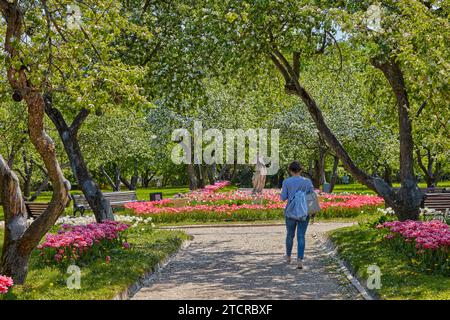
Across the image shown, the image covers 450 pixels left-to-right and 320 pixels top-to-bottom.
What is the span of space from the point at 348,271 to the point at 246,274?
182 cm

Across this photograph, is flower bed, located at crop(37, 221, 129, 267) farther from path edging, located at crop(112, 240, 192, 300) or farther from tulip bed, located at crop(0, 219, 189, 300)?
path edging, located at crop(112, 240, 192, 300)

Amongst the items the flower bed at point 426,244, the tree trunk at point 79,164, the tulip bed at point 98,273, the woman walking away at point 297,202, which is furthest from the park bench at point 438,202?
the tree trunk at point 79,164

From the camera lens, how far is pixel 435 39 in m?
10.2

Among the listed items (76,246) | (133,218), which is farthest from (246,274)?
(133,218)

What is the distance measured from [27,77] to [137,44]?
6765 mm

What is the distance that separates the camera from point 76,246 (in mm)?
11055

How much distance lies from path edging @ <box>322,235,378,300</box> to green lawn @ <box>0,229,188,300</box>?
3.51 m

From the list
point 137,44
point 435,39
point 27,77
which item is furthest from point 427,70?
point 137,44

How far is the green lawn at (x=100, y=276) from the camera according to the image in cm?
880

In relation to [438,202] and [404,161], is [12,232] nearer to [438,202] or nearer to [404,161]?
[404,161]

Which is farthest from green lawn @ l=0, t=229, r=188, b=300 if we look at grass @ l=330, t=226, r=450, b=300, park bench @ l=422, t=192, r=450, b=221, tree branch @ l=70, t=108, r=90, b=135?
park bench @ l=422, t=192, r=450, b=221

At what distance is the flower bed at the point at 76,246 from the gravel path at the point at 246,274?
135 cm
